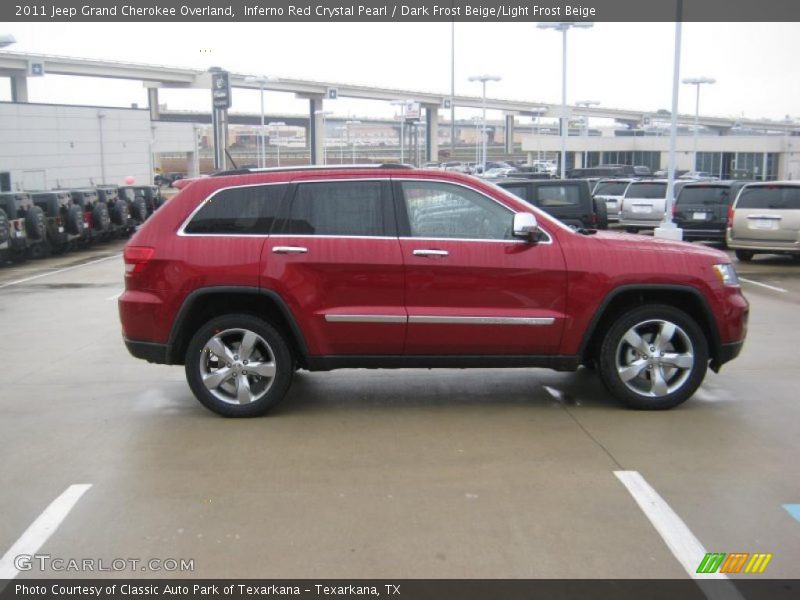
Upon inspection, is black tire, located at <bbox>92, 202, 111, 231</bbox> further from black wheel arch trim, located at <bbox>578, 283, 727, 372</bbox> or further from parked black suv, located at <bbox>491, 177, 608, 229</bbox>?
black wheel arch trim, located at <bbox>578, 283, 727, 372</bbox>

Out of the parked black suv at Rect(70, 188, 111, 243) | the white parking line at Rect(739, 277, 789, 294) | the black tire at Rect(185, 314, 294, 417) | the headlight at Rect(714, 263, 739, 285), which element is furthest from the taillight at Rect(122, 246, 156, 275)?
the parked black suv at Rect(70, 188, 111, 243)

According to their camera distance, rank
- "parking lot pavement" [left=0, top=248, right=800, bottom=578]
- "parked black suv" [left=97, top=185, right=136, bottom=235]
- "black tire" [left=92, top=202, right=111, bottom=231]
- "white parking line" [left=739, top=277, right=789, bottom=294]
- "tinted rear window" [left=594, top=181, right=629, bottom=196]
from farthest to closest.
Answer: "tinted rear window" [left=594, top=181, right=629, bottom=196]
"parked black suv" [left=97, top=185, right=136, bottom=235]
"black tire" [left=92, top=202, right=111, bottom=231]
"white parking line" [left=739, top=277, right=789, bottom=294]
"parking lot pavement" [left=0, top=248, right=800, bottom=578]

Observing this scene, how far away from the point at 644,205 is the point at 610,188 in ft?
14.3

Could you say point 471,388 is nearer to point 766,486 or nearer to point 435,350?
point 435,350

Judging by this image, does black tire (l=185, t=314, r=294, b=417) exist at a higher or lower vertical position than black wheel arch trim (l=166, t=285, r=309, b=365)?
lower

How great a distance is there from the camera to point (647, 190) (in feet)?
76.9

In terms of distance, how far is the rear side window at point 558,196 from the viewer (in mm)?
16078

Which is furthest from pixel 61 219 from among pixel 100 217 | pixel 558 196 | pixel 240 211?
pixel 240 211

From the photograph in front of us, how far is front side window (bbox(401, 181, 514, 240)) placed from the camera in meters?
6.36

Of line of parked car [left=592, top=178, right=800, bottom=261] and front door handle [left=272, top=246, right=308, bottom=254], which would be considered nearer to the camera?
front door handle [left=272, top=246, right=308, bottom=254]

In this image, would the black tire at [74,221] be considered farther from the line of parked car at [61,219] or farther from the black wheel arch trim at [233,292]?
the black wheel arch trim at [233,292]

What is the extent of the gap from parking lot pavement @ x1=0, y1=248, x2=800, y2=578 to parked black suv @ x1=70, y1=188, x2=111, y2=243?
14720 millimetres

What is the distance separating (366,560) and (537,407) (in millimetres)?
2899
